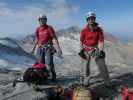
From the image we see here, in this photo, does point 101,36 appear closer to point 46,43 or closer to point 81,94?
point 46,43

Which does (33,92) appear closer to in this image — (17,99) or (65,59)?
(17,99)

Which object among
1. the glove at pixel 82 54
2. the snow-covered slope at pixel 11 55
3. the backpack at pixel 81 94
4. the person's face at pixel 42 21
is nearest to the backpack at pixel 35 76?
the glove at pixel 82 54

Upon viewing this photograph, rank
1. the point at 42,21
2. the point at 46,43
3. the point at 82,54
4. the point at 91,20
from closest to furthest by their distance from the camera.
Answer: the point at 91,20, the point at 82,54, the point at 42,21, the point at 46,43

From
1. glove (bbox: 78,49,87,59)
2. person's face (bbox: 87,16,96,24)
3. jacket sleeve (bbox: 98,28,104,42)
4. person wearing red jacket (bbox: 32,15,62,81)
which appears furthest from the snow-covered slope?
person's face (bbox: 87,16,96,24)

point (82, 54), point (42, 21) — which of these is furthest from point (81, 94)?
point (42, 21)

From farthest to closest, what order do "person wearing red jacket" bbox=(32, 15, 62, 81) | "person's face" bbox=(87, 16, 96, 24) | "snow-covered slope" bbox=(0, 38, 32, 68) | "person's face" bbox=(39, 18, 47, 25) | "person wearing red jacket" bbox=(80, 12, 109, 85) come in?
"snow-covered slope" bbox=(0, 38, 32, 68), "person wearing red jacket" bbox=(32, 15, 62, 81), "person's face" bbox=(39, 18, 47, 25), "person wearing red jacket" bbox=(80, 12, 109, 85), "person's face" bbox=(87, 16, 96, 24)

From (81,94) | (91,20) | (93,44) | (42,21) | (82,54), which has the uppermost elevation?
(42,21)

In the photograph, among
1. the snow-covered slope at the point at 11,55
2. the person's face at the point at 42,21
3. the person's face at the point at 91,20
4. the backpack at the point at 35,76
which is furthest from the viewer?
the snow-covered slope at the point at 11,55

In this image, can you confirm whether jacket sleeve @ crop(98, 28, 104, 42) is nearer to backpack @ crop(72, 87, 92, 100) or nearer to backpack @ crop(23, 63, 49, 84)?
backpack @ crop(23, 63, 49, 84)

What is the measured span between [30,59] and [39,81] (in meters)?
30.7

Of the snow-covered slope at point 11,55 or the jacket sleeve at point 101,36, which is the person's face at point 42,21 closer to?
the jacket sleeve at point 101,36

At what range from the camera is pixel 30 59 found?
44.8 m

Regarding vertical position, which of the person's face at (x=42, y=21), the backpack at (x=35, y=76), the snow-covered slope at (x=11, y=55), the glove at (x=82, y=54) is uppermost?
the snow-covered slope at (x=11, y=55)

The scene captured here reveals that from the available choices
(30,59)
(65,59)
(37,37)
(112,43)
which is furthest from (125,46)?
(37,37)
